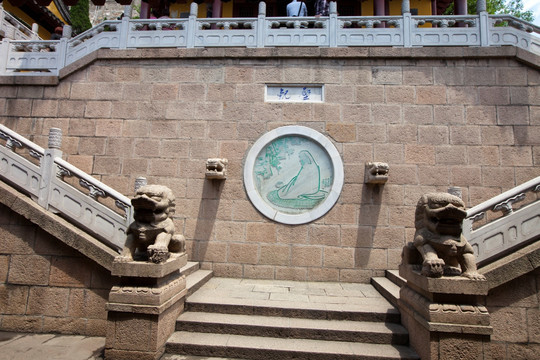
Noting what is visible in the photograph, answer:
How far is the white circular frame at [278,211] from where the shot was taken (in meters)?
5.71

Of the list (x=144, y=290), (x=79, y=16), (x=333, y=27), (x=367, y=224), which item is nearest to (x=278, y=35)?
(x=333, y=27)

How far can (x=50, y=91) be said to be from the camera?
6.53 m

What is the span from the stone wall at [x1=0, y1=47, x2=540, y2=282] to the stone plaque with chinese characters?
14cm

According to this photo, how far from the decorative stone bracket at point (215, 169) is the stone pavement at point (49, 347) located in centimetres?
299

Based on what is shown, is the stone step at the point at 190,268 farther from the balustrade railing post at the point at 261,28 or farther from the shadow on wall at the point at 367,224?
the balustrade railing post at the point at 261,28

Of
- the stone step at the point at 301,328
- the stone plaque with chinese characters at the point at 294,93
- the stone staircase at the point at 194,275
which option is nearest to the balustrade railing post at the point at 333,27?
the stone plaque with chinese characters at the point at 294,93

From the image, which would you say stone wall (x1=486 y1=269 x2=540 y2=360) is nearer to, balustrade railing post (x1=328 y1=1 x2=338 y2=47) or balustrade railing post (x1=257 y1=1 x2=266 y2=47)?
balustrade railing post (x1=328 y1=1 x2=338 y2=47)

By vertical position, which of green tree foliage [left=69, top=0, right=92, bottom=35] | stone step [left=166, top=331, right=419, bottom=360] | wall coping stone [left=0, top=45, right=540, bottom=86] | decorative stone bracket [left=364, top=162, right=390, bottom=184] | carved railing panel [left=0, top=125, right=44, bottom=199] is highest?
green tree foliage [left=69, top=0, right=92, bottom=35]

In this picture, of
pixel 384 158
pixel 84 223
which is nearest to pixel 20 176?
pixel 84 223

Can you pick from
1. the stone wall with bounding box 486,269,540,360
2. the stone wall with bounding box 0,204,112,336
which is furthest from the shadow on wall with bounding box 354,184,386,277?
the stone wall with bounding box 0,204,112,336

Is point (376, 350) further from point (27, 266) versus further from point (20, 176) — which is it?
point (20, 176)

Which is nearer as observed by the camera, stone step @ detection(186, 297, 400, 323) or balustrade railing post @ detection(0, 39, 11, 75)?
stone step @ detection(186, 297, 400, 323)

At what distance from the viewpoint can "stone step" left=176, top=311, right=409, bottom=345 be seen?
362cm

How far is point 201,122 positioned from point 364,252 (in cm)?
413
